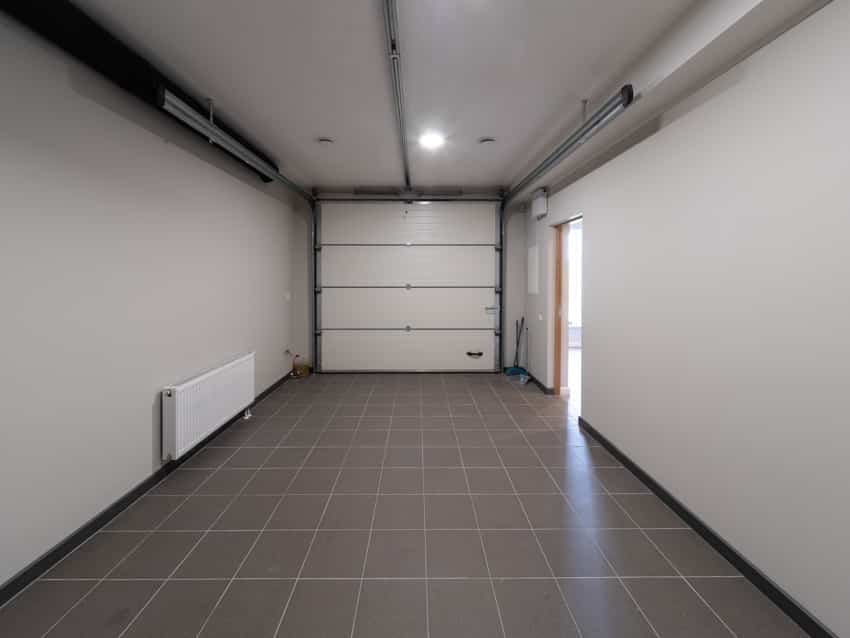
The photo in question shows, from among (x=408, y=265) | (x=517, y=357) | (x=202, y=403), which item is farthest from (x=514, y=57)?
(x=517, y=357)

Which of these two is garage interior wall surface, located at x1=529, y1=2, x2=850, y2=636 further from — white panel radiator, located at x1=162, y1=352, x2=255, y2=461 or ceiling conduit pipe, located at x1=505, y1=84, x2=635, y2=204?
white panel radiator, located at x1=162, y1=352, x2=255, y2=461

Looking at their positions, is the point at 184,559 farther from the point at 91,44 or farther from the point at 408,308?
the point at 408,308

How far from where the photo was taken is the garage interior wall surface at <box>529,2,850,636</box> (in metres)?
1.49

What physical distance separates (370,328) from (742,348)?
489 centimetres

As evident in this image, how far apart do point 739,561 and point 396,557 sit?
1.66 m

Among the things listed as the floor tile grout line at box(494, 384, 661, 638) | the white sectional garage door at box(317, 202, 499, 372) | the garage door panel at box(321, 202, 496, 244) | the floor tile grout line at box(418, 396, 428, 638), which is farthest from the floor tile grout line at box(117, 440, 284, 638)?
the garage door panel at box(321, 202, 496, 244)

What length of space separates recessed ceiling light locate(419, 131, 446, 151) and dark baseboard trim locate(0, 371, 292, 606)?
11.2 feet

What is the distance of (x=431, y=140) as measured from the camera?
3838 millimetres

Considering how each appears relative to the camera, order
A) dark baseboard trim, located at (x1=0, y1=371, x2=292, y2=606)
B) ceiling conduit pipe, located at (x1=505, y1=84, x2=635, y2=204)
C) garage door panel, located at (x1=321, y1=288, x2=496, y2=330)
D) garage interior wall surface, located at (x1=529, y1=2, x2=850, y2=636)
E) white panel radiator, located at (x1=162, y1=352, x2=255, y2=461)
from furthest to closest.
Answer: garage door panel, located at (x1=321, y1=288, x2=496, y2=330) < white panel radiator, located at (x1=162, y1=352, x2=255, y2=461) < ceiling conduit pipe, located at (x1=505, y1=84, x2=635, y2=204) < dark baseboard trim, located at (x1=0, y1=371, x2=292, y2=606) < garage interior wall surface, located at (x1=529, y1=2, x2=850, y2=636)

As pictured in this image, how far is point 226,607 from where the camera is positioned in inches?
66.6

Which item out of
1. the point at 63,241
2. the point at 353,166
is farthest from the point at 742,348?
the point at 353,166

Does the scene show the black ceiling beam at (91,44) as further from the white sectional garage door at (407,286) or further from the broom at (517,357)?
the broom at (517,357)

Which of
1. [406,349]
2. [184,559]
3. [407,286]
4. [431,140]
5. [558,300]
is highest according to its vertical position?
[431,140]

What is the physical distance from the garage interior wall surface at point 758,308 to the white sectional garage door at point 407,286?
3.40 metres
